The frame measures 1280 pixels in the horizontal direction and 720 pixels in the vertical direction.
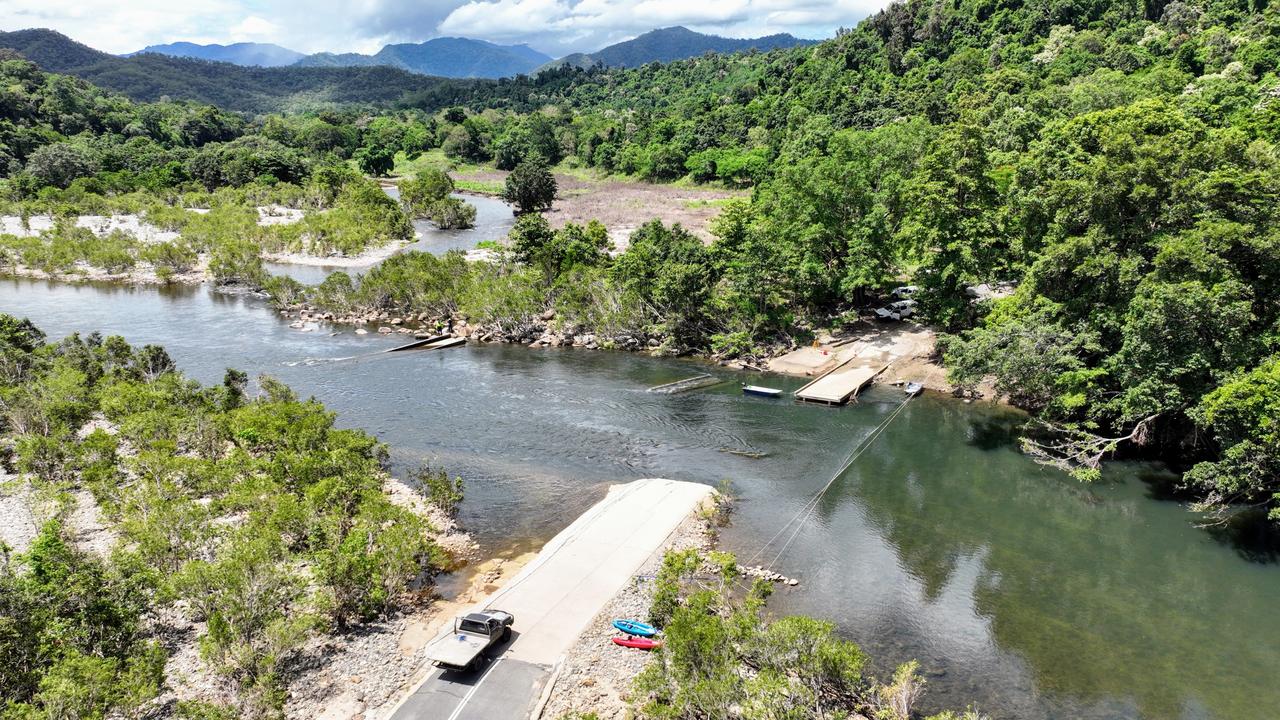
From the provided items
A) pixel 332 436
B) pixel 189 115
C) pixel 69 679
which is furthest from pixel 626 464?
pixel 189 115

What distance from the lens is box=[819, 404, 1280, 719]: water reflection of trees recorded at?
24344 mm

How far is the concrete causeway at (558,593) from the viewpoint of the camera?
842 inches

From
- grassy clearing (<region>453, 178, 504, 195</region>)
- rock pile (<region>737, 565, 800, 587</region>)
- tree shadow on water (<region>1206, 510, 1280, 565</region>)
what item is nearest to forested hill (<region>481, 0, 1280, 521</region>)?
tree shadow on water (<region>1206, 510, 1280, 565</region>)

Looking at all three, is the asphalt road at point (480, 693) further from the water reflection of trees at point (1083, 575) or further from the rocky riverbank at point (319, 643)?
the water reflection of trees at point (1083, 575)

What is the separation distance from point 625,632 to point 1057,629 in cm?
1656

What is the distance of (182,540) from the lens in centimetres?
2703

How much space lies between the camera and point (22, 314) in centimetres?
7000

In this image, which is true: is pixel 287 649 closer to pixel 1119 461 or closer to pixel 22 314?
pixel 1119 461

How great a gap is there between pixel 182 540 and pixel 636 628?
17.9 meters

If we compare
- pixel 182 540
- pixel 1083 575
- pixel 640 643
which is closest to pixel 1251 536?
pixel 1083 575

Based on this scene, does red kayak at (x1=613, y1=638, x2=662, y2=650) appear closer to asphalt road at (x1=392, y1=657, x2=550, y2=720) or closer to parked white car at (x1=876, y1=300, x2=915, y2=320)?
asphalt road at (x1=392, y1=657, x2=550, y2=720)

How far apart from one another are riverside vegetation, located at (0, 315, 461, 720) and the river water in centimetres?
618

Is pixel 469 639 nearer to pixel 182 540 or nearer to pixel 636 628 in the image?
pixel 636 628

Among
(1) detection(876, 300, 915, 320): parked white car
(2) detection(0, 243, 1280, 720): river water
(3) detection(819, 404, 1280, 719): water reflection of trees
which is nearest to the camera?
(3) detection(819, 404, 1280, 719): water reflection of trees
